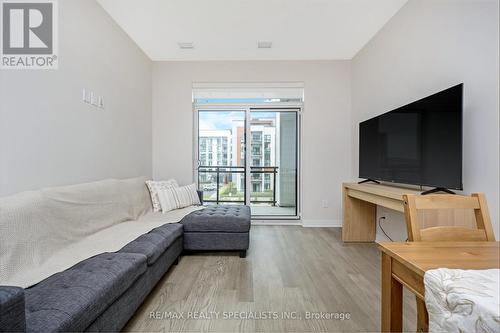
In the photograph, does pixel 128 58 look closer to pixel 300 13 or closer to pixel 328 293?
pixel 300 13

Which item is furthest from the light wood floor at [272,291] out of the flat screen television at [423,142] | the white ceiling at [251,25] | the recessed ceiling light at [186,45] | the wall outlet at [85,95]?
the recessed ceiling light at [186,45]

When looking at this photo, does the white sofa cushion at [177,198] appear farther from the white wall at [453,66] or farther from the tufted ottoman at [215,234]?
the white wall at [453,66]

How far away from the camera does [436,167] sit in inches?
73.5

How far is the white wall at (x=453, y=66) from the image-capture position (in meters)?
1.58

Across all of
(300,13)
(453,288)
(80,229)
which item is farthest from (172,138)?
(453,288)

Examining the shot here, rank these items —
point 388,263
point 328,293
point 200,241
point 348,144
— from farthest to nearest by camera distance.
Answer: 1. point 348,144
2. point 200,241
3. point 328,293
4. point 388,263

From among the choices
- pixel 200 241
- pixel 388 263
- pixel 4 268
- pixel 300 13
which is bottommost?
pixel 200 241

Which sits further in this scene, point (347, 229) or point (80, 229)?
point (347, 229)

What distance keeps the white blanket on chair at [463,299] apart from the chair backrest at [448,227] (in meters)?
0.37

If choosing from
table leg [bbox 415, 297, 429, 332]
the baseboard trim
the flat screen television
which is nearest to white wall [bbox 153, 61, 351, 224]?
the baseboard trim

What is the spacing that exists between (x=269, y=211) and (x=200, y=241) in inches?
77.3

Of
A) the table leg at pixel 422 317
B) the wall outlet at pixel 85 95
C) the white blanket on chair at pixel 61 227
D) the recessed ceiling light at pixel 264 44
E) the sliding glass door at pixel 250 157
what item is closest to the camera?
the table leg at pixel 422 317

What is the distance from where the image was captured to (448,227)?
1.06 m

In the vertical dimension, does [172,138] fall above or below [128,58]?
below
